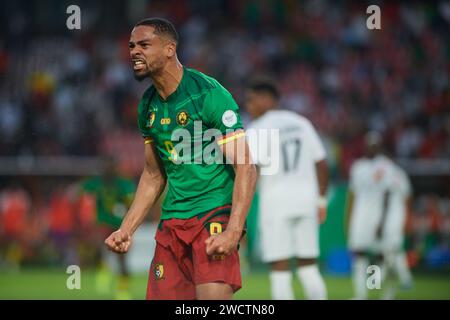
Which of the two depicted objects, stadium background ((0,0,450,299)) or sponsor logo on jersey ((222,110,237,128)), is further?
stadium background ((0,0,450,299))

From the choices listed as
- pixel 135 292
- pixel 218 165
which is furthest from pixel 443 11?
pixel 218 165

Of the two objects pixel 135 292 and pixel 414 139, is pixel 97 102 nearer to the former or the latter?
pixel 414 139

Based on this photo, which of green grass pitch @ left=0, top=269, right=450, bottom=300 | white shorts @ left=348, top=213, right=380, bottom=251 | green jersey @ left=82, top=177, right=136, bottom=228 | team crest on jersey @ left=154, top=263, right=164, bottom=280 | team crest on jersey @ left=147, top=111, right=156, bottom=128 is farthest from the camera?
green jersey @ left=82, top=177, right=136, bottom=228

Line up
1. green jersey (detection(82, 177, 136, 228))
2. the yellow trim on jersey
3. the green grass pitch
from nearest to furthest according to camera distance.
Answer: the yellow trim on jersey → the green grass pitch → green jersey (detection(82, 177, 136, 228))

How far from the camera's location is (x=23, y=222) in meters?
19.0

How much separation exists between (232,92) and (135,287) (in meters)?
7.82

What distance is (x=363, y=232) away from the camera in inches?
517

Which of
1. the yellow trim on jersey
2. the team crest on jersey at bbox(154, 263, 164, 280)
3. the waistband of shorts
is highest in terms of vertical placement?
the yellow trim on jersey

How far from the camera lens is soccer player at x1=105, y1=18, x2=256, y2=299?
222 inches

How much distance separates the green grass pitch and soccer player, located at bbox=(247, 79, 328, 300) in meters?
2.74

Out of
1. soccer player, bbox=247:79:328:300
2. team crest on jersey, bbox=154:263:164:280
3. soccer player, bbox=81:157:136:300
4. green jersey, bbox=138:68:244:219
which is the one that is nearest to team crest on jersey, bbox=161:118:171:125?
green jersey, bbox=138:68:244:219

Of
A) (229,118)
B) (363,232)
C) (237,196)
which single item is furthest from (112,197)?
(237,196)

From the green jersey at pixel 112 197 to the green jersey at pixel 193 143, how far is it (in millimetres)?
7252

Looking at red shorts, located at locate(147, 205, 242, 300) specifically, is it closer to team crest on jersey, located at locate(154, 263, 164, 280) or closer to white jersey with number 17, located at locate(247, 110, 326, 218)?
team crest on jersey, located at locate(154, 263, 164, 280)
